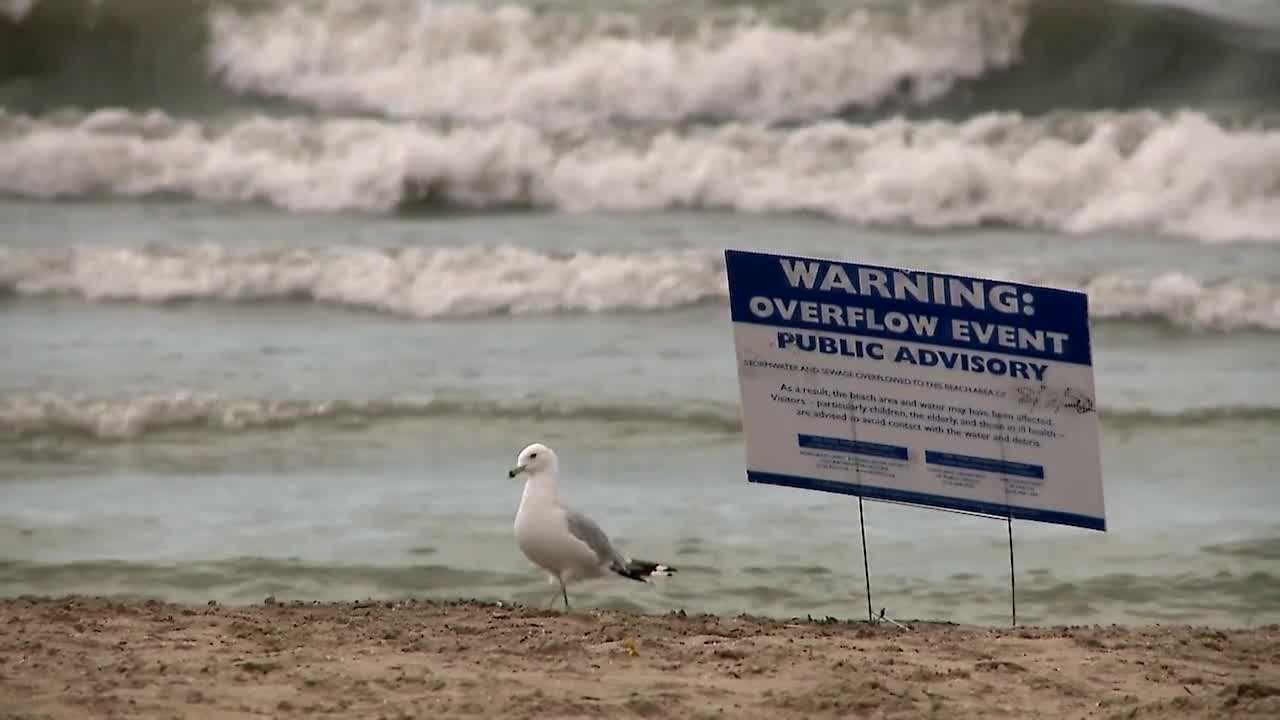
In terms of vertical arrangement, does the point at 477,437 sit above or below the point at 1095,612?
above

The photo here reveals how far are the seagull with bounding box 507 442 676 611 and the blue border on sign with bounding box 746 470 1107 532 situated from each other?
1.66ft

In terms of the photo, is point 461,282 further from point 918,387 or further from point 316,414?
point 918,387

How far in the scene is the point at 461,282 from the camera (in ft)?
43.2

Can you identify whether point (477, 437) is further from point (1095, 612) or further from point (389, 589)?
point (1095, 612)

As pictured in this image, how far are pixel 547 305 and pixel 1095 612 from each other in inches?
250

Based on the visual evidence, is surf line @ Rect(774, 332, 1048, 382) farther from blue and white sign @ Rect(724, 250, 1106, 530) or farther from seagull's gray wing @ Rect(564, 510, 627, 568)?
seagull's gray wing @ Rect(564, 510, 627, 568)

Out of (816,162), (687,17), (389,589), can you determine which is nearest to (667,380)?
(389,589)

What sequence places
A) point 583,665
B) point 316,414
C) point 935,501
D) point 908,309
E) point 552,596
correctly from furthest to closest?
point 316,414 < point 552,596 < point 935,501 < point 908,309 < point 583,665

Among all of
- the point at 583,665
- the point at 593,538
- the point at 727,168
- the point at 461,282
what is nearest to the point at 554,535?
the point at 593,538

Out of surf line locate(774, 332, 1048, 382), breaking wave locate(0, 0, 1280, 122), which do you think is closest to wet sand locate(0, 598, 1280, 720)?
surf line locate(774, 332, 1048, 382)

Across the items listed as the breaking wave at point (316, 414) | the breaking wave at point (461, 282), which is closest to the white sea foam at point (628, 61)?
the breaking wave at point (461, 282)

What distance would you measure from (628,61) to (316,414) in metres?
7.02

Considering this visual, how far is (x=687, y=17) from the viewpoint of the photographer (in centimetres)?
1672

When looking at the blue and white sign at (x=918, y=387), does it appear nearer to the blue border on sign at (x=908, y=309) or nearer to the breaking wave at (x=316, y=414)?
the blue border on sign at (x=908, y=309)
